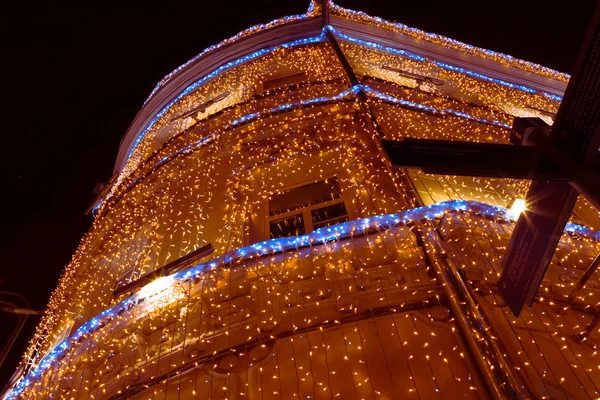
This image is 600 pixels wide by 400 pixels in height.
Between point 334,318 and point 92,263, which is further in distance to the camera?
point 92,263

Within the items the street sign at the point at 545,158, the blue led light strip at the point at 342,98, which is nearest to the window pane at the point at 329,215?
the blue led light strip at the point at 342,98

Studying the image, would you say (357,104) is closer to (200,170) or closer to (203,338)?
(200,170)

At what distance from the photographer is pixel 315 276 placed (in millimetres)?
5949

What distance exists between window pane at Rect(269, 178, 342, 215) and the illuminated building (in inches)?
1.2

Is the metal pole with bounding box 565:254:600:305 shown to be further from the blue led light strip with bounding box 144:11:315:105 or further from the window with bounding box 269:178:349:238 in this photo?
the blue led light strip with bounding box 144:11:315:105

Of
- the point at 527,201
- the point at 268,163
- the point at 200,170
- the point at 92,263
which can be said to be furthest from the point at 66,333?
the point at 527,201

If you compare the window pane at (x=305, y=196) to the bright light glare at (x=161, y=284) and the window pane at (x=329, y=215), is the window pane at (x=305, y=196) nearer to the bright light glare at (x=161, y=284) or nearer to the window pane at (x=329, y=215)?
the window pane at (x=329, y=215)

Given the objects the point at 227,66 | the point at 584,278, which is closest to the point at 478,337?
the point at 584,278

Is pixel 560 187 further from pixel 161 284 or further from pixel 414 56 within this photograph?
pixel 414 56

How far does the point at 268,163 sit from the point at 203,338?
4173 millimetres

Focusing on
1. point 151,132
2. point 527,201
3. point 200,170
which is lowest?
point 527,201

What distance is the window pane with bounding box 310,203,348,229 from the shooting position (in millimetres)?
7614

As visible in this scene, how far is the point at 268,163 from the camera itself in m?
8.95

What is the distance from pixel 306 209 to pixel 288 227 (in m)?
0.45
